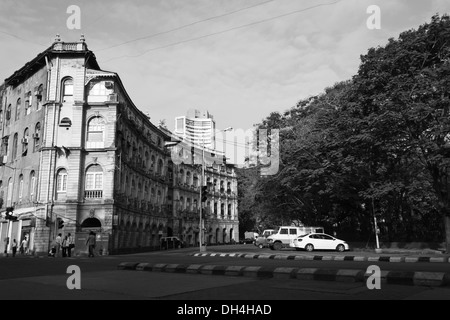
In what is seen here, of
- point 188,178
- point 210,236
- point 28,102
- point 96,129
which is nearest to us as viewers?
point 96,129

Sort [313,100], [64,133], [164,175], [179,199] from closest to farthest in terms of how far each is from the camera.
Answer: [64,133]
[313,100]
[164,175]
[179,199]

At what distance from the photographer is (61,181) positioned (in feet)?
120

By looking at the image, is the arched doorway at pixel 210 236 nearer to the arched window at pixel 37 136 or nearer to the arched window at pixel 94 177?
the arched window at pixel 94 177

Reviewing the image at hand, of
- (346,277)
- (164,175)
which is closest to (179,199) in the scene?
(164,175)

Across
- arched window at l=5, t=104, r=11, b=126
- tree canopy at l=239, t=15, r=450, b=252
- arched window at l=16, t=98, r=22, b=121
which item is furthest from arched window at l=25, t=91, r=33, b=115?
tree canopy at l=239, t=15, r=450, b=252

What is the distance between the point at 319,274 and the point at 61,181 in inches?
1200

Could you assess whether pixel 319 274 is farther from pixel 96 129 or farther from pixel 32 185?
pixel 32 185

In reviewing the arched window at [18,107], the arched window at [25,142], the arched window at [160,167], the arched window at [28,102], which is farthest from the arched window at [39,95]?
the arched window at [160,167]

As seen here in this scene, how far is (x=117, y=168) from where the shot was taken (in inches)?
1501

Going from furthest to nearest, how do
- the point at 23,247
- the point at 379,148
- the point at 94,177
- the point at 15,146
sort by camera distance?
the point at 15,146
the point at 94,177
the point at 23,247
the point at 379,148

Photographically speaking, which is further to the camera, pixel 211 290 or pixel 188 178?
pixel 188 178

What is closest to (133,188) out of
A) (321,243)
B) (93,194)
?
(93,194)
